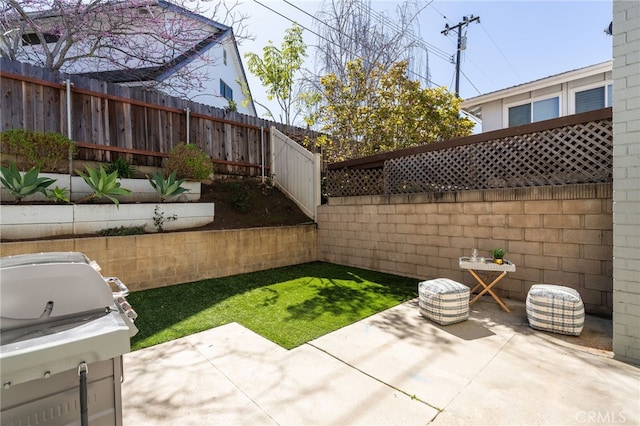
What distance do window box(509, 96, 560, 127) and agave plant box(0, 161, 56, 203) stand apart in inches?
428

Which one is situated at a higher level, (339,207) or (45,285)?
(339,207)

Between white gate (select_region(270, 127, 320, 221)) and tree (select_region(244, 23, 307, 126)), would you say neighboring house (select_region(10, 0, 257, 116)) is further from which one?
white gate (select_region(270, 127, 320, 221))

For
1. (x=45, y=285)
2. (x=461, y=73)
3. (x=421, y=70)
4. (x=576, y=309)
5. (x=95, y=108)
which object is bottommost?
(x=576, y=309)

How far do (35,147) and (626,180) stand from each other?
7493 mm

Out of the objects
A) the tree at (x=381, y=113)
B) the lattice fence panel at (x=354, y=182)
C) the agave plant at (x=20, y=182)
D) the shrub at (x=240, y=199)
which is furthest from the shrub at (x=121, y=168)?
the tree at (x=381, y=113)

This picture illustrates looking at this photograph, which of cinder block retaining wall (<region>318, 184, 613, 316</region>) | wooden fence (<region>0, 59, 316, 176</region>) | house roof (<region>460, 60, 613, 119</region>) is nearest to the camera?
cinder block retaining wall (<region>318, 184, 613, 316</region>)

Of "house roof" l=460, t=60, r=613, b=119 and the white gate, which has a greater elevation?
"house roof" l=460, t=60, r=613, b=119

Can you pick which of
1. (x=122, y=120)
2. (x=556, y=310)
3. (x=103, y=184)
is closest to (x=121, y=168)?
(x=103, y=184)

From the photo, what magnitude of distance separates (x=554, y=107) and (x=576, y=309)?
7080 millimetres

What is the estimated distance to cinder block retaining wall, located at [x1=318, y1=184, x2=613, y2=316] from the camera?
3.52m

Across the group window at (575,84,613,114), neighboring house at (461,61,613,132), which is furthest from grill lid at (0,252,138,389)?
window at (575,84,613,114)

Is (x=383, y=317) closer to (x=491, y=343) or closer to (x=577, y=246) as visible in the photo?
(x=491, y=343)

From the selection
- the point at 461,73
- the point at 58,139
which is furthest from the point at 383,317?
the point at 461,73

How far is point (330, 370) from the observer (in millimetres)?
2408
